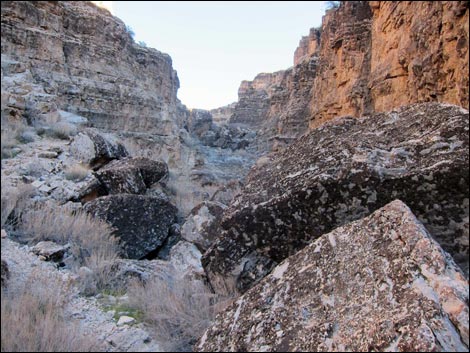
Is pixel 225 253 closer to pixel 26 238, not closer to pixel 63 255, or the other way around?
pixel 63 255

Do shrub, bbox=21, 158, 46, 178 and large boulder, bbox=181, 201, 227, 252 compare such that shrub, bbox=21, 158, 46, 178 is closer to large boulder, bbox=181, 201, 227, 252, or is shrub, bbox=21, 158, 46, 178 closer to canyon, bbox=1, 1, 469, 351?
canyon, bbox=1, 1, 469, 351

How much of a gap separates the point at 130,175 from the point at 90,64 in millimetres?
11737

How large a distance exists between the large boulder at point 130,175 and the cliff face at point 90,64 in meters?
5.79

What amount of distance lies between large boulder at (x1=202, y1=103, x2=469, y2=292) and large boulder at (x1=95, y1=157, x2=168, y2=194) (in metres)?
3.55

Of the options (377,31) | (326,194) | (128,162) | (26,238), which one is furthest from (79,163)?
(377,31)

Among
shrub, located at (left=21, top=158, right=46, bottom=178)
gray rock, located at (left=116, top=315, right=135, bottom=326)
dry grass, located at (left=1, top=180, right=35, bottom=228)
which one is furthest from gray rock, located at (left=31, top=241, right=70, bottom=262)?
shrub, located at (left=21, top=158, right=46, bottom=178)

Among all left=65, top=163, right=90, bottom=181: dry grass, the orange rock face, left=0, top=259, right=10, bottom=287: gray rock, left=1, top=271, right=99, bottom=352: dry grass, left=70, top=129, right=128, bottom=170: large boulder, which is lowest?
left=1, top=271, right=99, bottom=352: dry grass

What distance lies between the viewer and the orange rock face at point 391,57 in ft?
22.6

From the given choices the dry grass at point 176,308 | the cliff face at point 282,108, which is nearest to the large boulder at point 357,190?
the dry grass at point 176,308

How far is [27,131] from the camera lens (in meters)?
8.02

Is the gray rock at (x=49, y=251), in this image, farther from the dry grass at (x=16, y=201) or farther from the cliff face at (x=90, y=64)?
the cliff face at (x=90, y=64)

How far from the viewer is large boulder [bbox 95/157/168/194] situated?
6844 mm

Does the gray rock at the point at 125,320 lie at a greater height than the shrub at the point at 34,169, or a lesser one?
lesser

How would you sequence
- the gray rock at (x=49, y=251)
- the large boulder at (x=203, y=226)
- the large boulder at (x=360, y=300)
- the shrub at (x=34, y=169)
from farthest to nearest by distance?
1. the shrub at (x=34, y=169)
2. the large boulder at (x=203, y=226)
3. the gray rock at (x=49, y=251)
4. the large boulder at (x=360, y=300)
